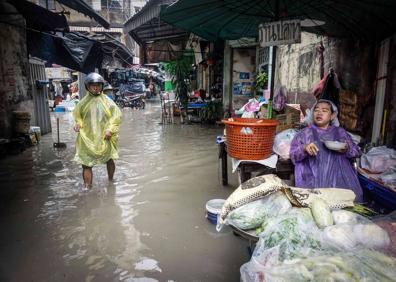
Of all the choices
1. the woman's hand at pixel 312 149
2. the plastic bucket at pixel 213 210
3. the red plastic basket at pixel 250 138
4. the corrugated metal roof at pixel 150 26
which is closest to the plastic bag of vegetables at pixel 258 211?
the woman's hand at pixel 312 149

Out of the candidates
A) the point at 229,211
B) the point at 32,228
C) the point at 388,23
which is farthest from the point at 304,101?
the point at 32,228

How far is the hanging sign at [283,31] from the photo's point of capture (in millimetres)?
3574

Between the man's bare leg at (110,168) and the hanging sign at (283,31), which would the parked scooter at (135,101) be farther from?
the hanging sign at (283,31)

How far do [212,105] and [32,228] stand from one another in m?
9.93

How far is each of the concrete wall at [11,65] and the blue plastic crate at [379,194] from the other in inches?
319

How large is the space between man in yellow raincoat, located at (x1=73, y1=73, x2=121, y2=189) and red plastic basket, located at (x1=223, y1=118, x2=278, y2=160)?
2536 mm

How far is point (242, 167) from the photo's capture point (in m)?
3.55

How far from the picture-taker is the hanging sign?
3574mm

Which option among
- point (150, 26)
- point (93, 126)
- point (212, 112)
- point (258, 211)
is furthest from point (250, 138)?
point (150, 26)

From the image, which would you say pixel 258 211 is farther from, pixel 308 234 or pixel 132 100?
pixel 132 100

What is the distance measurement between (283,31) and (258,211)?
7.18 ft

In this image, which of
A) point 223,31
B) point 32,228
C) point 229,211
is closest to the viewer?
point 229,211

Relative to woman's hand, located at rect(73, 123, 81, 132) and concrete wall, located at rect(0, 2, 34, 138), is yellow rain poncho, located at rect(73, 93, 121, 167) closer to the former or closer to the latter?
woman's hand, located at rect(73, 123, 81, 132)

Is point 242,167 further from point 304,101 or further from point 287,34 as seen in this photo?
point 304,101
